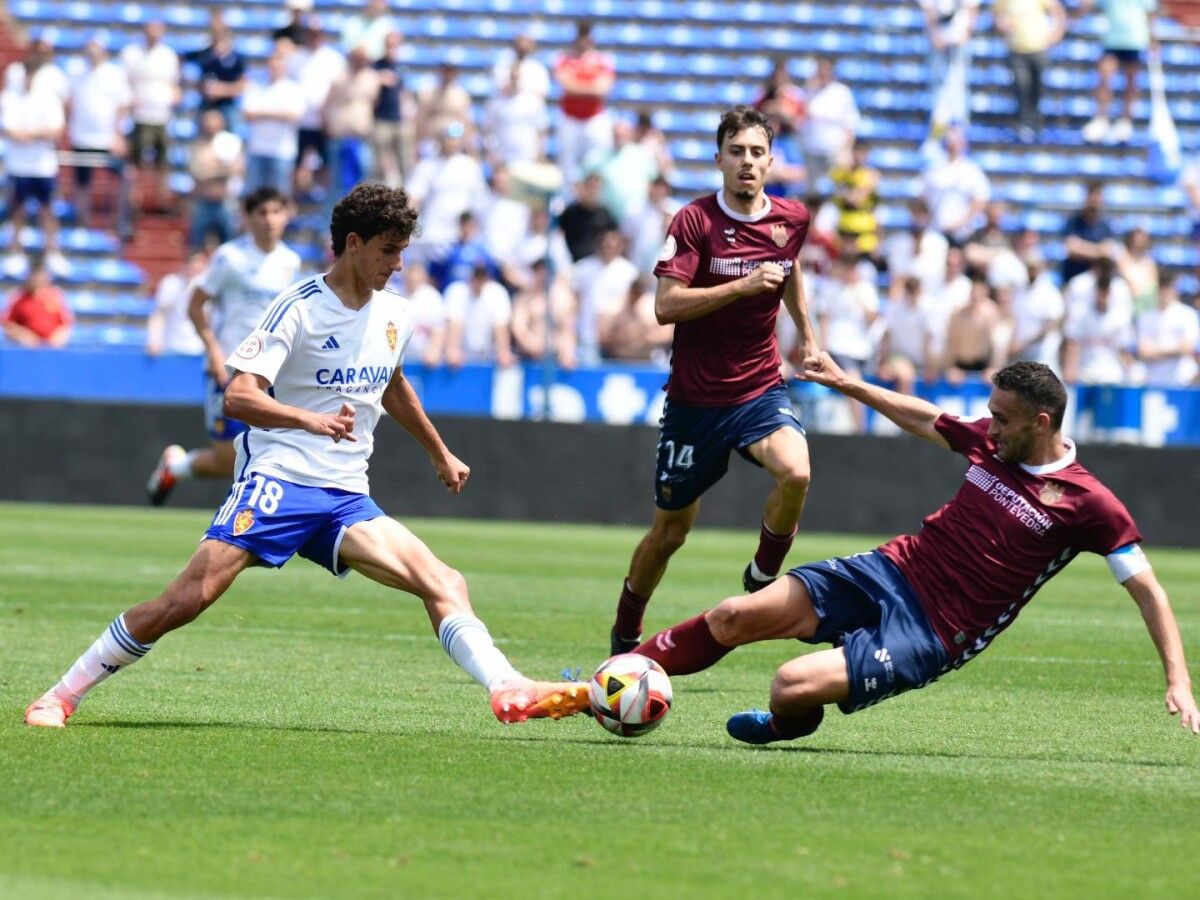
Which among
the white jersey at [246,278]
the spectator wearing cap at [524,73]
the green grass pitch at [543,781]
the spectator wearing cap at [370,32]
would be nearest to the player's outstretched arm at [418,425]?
the green grass pitch at [543,781]

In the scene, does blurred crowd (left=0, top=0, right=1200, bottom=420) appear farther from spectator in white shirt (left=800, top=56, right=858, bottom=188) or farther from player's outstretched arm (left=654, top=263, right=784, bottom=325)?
player's outstretched arm (left=654, top=263, right=784, bottom=325)

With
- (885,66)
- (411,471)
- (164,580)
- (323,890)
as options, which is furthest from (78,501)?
(323,890)

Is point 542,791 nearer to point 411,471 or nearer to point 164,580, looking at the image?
point 164,580

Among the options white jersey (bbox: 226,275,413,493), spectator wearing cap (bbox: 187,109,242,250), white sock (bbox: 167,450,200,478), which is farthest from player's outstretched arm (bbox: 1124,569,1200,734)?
spectator wearing cap (bbox: 187,109,242,250)

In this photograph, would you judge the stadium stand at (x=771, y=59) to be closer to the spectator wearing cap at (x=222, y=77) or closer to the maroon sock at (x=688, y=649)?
the spectator wearing cap at (x=222, y=77)

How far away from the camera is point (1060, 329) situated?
2225 cm

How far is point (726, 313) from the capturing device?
1039cm

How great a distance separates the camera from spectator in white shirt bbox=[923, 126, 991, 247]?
24.5 metres

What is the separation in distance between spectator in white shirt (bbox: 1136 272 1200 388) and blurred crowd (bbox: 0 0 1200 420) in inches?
1.0

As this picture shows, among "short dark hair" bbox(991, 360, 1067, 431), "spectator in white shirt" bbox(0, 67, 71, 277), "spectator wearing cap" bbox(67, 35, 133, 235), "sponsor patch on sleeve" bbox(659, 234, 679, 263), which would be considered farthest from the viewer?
"spectator wearing cap" bbox(67, 35, 133, 235)

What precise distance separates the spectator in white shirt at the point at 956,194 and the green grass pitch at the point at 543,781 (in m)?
12.4

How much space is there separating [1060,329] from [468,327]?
6.19 m

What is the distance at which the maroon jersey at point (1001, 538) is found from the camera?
7.59 meters

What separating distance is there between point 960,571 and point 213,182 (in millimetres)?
A: 17993
